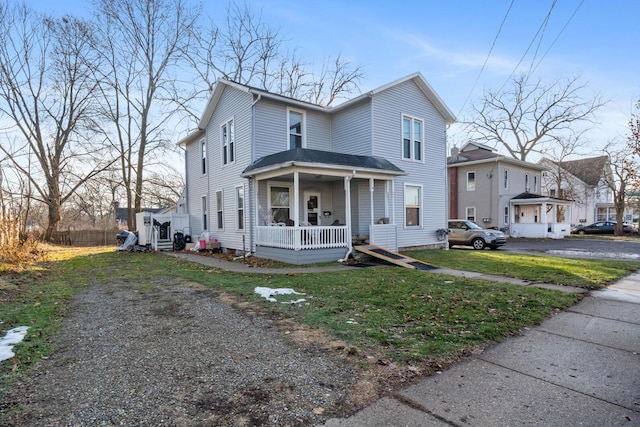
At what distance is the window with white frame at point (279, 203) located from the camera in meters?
12.9

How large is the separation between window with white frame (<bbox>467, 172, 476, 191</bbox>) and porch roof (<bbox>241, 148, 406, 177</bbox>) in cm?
1576

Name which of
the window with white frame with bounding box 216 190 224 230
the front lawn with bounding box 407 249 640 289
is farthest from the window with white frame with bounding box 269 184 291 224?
the front lawn with bounding box 407 249 640 289

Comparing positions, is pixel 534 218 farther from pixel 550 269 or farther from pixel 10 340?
pixel 10 340

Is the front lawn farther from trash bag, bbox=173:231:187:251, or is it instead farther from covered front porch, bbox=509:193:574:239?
covered front porch, bbox=509:193:574:239

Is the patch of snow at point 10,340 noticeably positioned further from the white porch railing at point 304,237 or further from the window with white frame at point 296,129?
the window with white frame at point 296,129

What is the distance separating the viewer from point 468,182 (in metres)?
26.1

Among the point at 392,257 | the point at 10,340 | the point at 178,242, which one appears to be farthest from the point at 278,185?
the point at 10,340

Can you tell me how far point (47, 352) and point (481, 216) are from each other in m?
26.5

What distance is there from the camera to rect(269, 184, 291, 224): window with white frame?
12909 mm

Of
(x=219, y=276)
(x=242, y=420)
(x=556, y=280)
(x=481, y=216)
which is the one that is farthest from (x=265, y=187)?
(x=481, y=216)

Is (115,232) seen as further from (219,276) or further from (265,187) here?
(219,276)

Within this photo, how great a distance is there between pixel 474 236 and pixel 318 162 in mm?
10273

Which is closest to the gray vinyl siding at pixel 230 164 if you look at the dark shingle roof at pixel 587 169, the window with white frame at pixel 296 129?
the window with white frame at pixel 296 129

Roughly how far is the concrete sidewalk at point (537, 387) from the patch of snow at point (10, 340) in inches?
139
